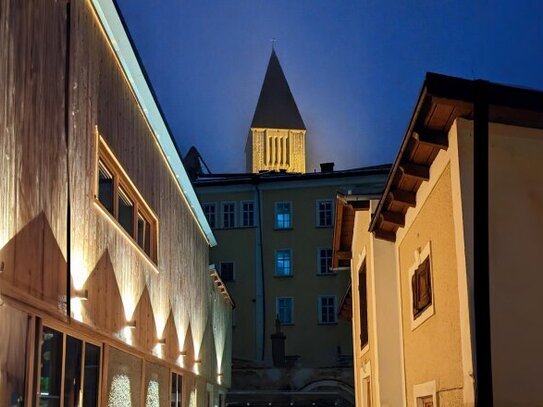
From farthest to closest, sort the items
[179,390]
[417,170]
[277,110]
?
[277,110]
[179,390]
[417,170]

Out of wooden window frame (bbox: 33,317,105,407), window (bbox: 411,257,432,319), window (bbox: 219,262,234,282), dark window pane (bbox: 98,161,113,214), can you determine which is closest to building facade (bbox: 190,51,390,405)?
window (bbox: 219,262,234,282)

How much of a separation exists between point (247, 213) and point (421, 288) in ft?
104

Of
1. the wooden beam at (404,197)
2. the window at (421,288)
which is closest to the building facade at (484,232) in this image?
the window at (421,288)

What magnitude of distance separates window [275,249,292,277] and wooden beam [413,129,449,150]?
108 ft

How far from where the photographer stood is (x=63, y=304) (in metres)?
7.38

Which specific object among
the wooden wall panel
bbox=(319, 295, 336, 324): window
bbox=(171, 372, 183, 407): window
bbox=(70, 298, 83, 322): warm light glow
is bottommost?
bbox=(171, 372, 183, 407): window

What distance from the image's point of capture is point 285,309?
39.8 metres

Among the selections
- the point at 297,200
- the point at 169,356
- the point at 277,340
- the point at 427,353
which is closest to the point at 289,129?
the point at 297,200

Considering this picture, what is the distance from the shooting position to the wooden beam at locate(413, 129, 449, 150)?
24.4 feet

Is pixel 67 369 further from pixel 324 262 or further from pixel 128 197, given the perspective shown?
pixel 324 262

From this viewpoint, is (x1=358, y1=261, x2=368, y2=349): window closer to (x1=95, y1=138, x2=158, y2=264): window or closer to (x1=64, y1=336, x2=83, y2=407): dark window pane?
(x1=95, y1=138, x2=158, y2=264): window

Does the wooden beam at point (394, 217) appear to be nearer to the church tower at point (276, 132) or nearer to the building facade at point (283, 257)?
the building facade at point (283, 257)

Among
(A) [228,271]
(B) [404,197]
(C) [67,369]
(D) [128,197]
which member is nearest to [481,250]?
(B) [404,197]

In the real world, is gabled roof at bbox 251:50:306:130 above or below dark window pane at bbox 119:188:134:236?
above
